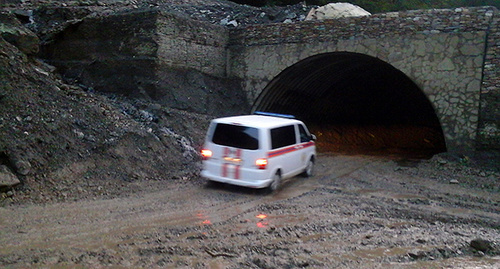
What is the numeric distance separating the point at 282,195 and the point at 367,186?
2.48 meters

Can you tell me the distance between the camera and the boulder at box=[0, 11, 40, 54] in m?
10.9

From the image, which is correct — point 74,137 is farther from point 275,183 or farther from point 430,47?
point 430,47

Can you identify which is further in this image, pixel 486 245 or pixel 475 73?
pixel 475 73

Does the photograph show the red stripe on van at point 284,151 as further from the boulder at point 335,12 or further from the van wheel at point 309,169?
the boulder at point 335,12

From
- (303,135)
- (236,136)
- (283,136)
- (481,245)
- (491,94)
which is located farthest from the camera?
(491,94)

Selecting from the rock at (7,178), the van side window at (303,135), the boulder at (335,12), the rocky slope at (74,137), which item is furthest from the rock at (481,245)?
the boulder at (335,12)

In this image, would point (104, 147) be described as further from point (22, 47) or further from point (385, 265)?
point (385, 265)

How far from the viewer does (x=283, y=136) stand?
924cm

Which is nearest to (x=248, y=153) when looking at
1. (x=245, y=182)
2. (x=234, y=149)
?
(x=234, y=149)

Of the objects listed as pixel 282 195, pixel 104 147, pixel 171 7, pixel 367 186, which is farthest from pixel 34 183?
pixel 171 7

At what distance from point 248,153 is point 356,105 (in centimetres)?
1449

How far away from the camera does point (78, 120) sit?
9.67 meters

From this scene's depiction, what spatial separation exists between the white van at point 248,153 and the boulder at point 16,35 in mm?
5944

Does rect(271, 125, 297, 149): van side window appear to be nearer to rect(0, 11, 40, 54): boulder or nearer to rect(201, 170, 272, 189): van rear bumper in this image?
rect(201, 170, 272, 189): van rear bumper
